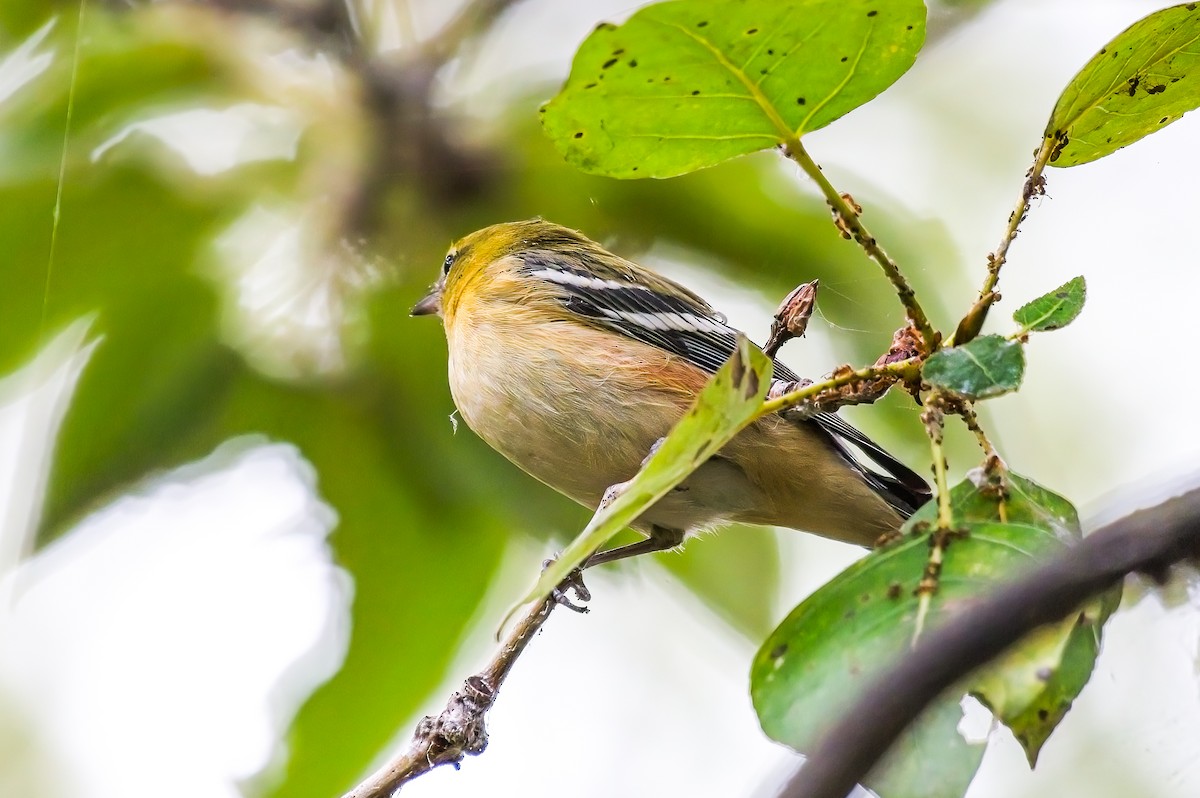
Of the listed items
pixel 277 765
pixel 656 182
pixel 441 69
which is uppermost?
pixel 441 69

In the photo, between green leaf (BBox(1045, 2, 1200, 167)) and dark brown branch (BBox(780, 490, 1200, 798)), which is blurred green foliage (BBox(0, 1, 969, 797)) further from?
dark brown branch (BBox(780, 490, 1200, 798))

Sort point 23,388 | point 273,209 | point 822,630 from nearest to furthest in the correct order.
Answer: point 822,630
point 23,388
point 273,209

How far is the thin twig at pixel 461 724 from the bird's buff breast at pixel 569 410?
2.43 ft

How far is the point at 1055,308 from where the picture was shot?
64.0 inches

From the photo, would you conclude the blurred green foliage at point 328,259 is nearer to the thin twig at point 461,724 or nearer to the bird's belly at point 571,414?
the bird's belly at point 571,414

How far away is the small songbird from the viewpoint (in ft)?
9.65

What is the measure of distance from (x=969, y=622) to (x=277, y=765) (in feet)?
8.98

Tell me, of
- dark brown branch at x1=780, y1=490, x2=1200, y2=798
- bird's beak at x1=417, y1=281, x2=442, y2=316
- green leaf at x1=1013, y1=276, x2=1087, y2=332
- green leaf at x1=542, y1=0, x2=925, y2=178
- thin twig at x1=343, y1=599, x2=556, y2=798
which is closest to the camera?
dark brown branch at x1=780, y1=490, x2=1200, y2=798

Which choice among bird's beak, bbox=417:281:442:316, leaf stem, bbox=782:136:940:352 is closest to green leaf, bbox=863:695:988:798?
leaf stem, bbox=782:136:940:352

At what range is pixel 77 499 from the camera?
3.02 meters

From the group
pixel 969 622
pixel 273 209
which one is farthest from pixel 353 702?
pixel 969 622

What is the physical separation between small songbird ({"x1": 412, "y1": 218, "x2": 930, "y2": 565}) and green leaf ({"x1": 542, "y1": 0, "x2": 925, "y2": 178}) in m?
1.22

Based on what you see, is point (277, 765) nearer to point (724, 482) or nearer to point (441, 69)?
point (724, 482)

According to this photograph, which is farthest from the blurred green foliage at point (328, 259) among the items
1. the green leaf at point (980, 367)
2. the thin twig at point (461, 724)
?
the green leaf at point (980, 367)
